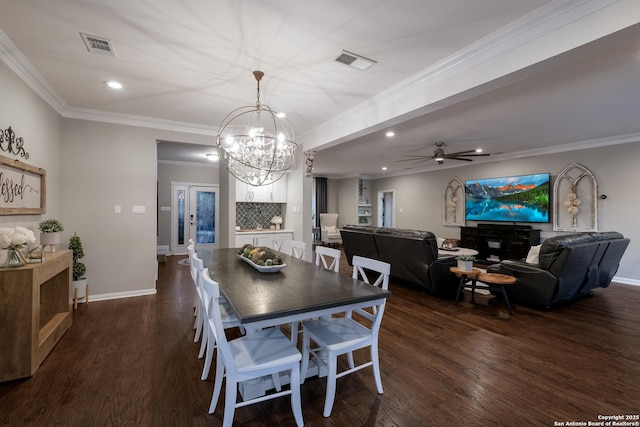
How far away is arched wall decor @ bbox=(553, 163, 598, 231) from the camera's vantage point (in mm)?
5590

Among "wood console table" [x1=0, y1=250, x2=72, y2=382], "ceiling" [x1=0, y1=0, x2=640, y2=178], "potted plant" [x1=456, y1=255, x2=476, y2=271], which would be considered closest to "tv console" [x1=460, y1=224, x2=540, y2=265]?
"ceiling" [x1=0, y1=0, x2=640, y2=178]

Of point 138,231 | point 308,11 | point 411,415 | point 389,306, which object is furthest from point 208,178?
point 411,415

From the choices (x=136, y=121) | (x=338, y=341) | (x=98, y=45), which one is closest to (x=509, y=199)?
(x=338, y=341)

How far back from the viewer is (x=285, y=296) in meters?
1.88

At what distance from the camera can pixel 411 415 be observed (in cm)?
185

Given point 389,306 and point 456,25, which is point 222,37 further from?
point 389,306

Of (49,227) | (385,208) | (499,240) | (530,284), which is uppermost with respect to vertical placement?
(385,208)

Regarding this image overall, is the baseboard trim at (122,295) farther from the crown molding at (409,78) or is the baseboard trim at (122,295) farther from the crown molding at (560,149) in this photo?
the crown molding at (560,149)

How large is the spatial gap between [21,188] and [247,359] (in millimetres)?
2982

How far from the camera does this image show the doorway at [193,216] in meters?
7.84

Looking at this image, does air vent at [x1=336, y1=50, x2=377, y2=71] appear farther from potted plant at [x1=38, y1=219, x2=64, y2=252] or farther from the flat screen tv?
the flat screen tv

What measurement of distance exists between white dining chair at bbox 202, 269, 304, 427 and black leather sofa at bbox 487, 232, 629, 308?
3.56 m

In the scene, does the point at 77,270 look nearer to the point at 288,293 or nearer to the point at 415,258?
the point at 288,293

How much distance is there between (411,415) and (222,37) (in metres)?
3.00
